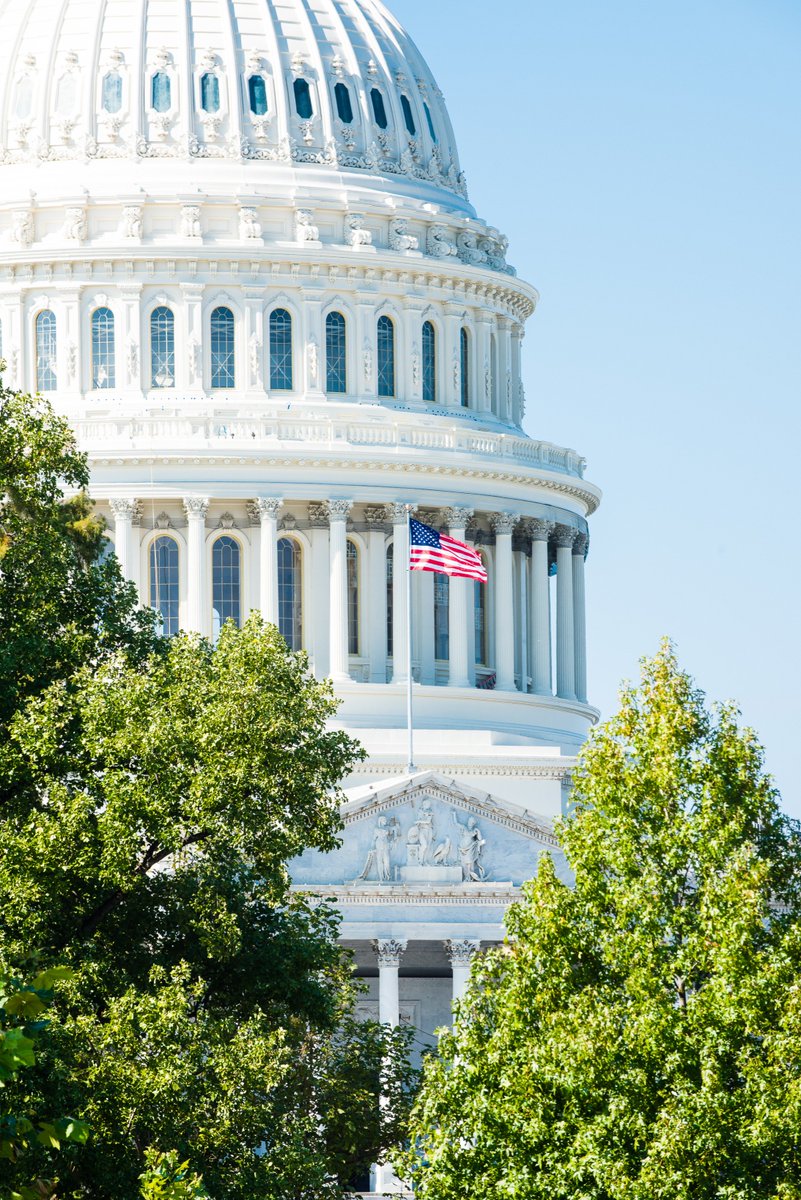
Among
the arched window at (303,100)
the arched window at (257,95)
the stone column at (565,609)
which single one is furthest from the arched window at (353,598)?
the arched window at (257,95)

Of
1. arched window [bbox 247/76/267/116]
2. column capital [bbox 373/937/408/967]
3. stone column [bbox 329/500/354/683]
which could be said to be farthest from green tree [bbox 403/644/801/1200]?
arched window [bbox 247/76/267/116]

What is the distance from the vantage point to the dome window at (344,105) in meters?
124

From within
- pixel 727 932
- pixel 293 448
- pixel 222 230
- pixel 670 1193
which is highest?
pixel 222 230

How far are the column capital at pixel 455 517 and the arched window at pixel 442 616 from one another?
231cm

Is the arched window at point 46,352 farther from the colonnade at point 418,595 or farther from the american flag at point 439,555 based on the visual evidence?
the american flag at point 439,555

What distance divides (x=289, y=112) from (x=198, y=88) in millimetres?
3259

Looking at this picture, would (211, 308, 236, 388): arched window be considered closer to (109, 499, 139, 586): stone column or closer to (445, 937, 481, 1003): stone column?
(109, 499, 139, 586): stone column

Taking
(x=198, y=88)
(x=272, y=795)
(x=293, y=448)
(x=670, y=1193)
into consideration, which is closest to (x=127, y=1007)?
(x=272, y=795)

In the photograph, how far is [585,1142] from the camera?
55.5m

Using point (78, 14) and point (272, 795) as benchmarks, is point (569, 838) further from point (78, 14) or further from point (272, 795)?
point (78, 14)

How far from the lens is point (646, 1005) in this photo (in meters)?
56.2

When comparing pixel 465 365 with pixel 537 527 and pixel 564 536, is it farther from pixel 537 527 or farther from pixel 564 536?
pixel 564 536

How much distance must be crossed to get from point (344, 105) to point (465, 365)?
9954 millimetres

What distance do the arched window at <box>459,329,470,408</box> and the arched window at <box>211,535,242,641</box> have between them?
1136 centimetres
